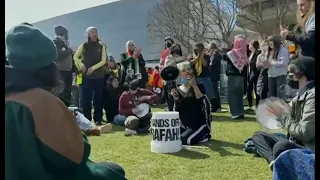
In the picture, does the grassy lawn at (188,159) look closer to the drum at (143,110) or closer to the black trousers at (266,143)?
the black trousers at (266,143)

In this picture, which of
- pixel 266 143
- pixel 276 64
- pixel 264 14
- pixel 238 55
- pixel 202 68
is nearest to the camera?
pixel 266 143

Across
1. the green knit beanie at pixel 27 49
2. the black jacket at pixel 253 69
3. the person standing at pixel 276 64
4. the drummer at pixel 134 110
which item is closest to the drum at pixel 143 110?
the drummer at pixel 134 110

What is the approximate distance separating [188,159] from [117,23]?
4340 cm

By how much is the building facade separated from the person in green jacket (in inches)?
1617

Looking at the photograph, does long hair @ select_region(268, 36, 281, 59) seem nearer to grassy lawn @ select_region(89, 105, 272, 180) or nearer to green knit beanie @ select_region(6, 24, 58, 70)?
grassy lawn @ select_region(89, 105, 272, 180)

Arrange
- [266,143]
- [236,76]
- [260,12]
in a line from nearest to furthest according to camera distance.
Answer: [266,143] → [236,76] → [260,12]

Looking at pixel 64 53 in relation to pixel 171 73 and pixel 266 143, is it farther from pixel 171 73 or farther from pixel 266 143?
pixel 266 143

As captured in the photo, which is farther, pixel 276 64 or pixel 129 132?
pixel 276 64

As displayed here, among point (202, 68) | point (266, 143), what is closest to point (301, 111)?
point (266, 143)

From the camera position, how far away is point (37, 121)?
82.7 inches

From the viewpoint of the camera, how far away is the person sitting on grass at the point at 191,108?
623cm

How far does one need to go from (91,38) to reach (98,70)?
57 cm
